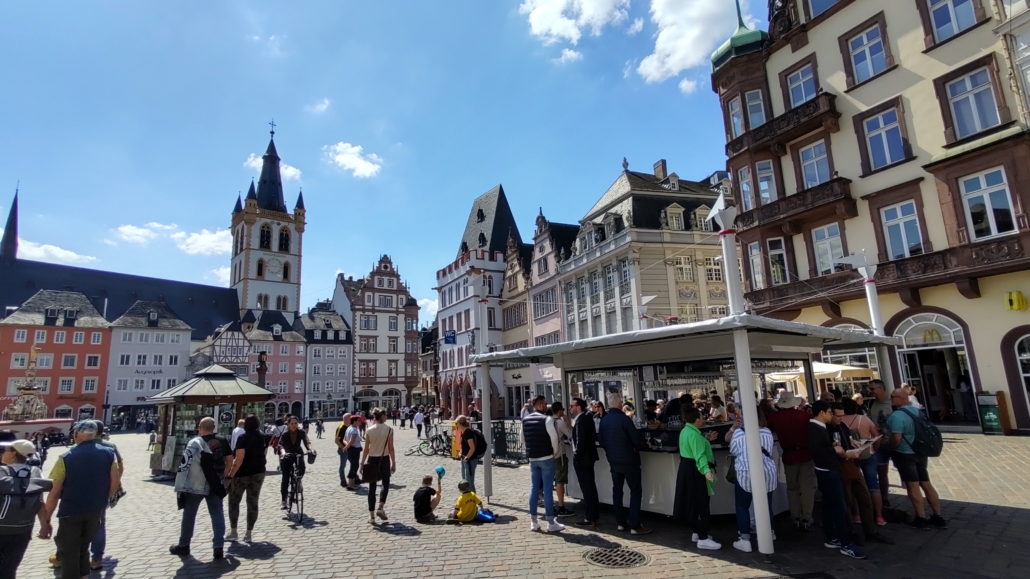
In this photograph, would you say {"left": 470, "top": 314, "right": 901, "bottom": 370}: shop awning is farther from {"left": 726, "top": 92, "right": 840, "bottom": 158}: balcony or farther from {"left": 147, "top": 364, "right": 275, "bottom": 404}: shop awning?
{"left": 726, "top": 92, "right": 840, "bottom": 158}: balcony

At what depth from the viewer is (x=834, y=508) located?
6578 mm

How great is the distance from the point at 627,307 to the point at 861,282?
14.5m

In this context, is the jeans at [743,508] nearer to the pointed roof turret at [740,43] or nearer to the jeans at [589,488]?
the jeans at [589,488]

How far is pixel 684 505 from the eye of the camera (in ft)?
24.2

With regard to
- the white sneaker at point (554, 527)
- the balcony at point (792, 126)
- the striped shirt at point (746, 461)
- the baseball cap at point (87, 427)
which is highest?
the balcony at point (792, 126)

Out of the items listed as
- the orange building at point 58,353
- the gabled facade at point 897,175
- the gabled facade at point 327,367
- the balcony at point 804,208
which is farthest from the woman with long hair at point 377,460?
the gabled facade at point 327,367

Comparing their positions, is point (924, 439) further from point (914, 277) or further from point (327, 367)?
point (327, 367)

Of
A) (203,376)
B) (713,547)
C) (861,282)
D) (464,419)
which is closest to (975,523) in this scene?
(713,547)

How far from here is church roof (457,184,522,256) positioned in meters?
53.4

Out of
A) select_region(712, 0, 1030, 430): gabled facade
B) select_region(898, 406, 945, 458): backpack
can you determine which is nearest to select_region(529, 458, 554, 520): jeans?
select_region(898, 406, 945, 458): backpack

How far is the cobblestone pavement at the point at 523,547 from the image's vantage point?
606cm

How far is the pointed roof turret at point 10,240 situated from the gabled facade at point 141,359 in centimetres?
2396

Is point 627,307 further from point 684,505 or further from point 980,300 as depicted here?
point 684,505

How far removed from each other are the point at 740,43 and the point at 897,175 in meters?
9.55
